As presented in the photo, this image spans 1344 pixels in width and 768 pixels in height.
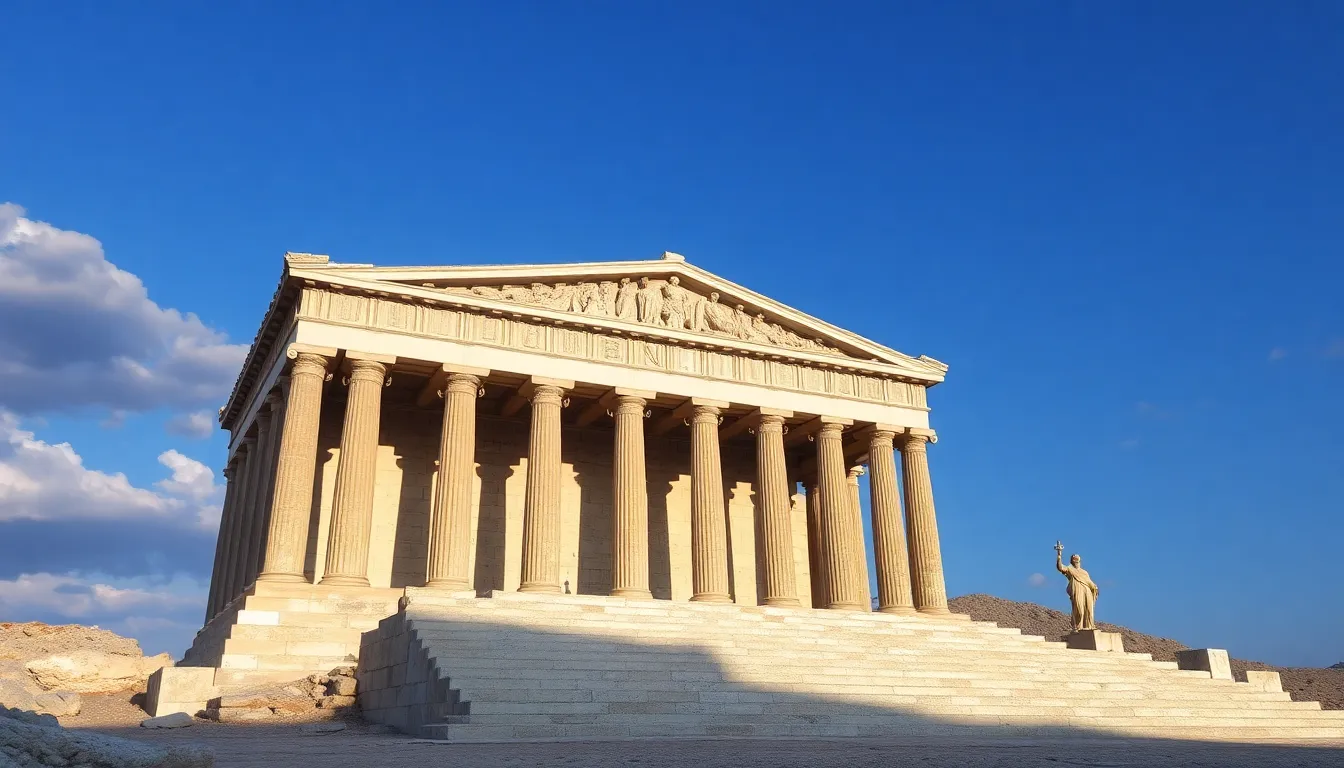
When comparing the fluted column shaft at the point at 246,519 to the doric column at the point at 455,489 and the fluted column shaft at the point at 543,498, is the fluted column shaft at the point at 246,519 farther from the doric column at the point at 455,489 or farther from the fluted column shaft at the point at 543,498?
the fluted column shaft at the point at 543,498

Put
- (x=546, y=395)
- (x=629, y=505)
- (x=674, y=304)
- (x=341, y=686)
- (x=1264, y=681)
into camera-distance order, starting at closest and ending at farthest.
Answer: (x=341, y=686) < (x=1264, y=681) < (x=629, y=505) < (x=546, y=395) < (x=674, y=304)

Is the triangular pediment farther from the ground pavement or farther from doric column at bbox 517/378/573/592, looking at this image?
the ground pavement

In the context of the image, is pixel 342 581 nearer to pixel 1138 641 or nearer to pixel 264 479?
pixel 264 479

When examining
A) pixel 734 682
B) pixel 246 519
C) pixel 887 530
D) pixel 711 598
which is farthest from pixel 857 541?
pixel 246 519

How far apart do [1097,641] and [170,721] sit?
24.0 metres

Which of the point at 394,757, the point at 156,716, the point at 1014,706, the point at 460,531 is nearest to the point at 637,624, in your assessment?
the point at 460,531

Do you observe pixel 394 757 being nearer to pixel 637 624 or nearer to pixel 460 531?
pixel 637 624

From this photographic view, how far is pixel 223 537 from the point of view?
36.8 m

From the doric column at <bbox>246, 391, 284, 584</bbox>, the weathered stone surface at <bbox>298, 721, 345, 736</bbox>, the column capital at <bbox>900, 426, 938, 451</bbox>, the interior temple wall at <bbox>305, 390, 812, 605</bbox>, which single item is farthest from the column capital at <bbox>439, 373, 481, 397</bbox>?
the column capital at <bbox>900, 426, 938, 451</bbox>

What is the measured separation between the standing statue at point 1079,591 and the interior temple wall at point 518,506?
396 inches

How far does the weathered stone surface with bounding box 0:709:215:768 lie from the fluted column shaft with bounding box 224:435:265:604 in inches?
958

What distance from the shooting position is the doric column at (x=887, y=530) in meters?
34.2

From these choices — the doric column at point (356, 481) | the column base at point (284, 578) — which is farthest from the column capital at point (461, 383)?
the column base at point (284, 578)

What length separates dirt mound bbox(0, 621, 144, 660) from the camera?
938 inches
